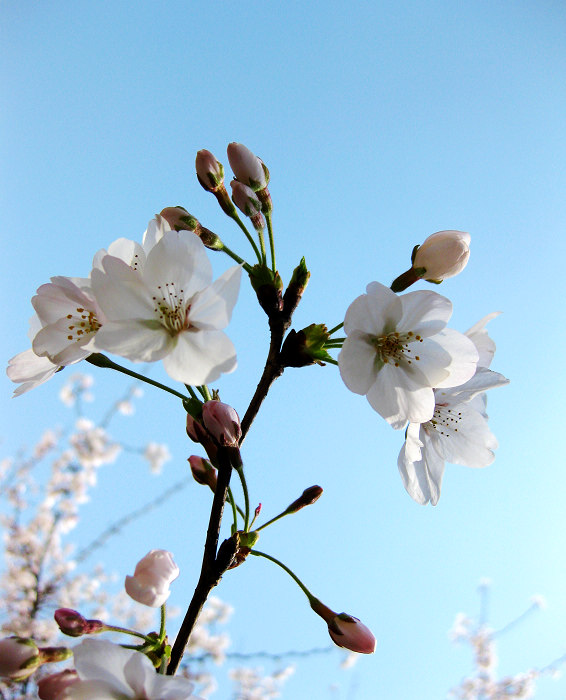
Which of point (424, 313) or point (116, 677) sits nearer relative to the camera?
point (116, 677)

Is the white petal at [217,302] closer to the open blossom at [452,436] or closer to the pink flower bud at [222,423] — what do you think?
the pink flower bud at [222,423]

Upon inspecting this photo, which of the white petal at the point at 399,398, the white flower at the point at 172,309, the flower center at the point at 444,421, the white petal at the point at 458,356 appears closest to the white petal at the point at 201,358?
the white flower at the point at 172,309

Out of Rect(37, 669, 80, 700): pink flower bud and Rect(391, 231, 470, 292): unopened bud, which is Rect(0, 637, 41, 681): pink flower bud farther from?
Rect(391, 231, 470, 292): unopened bud

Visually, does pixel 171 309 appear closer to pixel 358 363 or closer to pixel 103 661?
pixel 358 363

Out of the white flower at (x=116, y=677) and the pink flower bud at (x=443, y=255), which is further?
the pink flower bud at (x=443, y=255)

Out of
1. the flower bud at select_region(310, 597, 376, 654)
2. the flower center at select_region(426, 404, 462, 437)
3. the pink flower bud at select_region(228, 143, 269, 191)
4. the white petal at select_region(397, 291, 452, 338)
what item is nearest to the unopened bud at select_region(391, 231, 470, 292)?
the white petal at select_region(397, 291, 452, 338)

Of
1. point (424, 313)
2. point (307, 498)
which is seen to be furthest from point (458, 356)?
point (307, 498)
